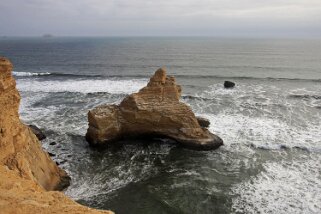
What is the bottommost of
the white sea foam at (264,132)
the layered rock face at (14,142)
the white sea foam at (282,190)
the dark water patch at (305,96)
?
the white sea foam at (282,190)

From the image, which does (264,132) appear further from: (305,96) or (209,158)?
(305,96)

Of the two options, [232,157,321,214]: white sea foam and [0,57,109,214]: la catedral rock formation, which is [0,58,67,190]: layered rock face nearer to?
[0,57,109,214]: la catedral rock formation

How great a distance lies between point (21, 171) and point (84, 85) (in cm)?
3440

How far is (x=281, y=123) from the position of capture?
28.8 metres

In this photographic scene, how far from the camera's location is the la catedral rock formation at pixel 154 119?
23438 millimetres

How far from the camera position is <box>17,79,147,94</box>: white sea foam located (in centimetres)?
4274

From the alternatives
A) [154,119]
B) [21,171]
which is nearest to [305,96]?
[154,119]

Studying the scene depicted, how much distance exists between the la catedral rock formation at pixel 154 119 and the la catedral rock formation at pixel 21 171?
5.61 m

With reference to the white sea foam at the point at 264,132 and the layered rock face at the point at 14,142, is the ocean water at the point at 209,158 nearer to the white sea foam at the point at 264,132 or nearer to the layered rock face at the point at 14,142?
the white sea foam at the point at 264,132

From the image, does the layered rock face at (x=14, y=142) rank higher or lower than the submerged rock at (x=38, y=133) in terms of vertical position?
higher

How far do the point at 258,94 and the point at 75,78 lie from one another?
2899 cm

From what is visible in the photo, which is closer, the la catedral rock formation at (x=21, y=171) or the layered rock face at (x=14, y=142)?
the la catedral rock formation at (x=21, y=171)

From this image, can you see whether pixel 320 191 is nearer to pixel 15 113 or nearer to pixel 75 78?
pixel 15 113

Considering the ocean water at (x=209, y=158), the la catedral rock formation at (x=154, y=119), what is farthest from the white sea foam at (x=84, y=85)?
the la catedral rock formation at (x=154, y=119)
